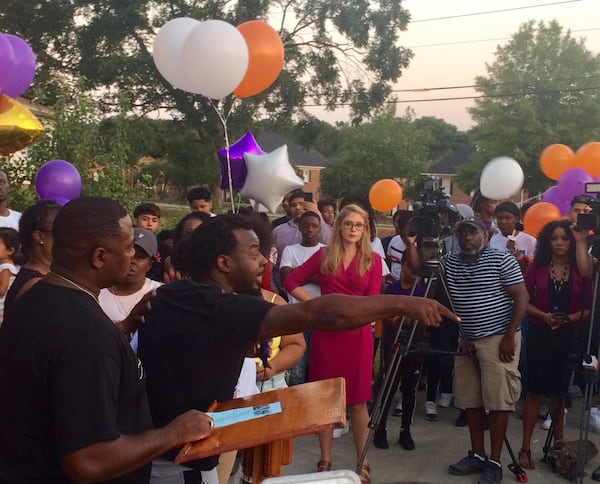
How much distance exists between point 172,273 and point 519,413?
3.36 metres

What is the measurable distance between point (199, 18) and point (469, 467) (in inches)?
759

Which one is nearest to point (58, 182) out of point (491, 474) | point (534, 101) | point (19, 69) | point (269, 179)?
point (19, 69)

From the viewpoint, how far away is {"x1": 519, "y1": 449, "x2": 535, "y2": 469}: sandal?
4113 mm

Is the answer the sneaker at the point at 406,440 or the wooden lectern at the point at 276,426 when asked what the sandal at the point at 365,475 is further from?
the wooden lectern at the point at 276,426

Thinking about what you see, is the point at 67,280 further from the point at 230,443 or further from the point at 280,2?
the point at 280,2

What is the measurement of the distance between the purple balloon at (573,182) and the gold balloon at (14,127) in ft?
18.9

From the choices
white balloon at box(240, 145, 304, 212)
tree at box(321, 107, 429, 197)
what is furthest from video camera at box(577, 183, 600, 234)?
tree at box(321, 107, 429, 197)

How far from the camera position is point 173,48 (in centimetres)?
558

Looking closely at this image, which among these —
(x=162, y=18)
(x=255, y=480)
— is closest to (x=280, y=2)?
(x=162, y=18)

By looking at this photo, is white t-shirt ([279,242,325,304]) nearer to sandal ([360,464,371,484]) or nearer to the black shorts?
sandal ([360,464,371,484])

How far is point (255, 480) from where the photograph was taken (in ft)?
6.11

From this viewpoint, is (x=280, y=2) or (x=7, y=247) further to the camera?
(x=280, y=2)

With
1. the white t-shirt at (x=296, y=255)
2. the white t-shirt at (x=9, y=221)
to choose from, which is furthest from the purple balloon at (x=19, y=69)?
the white t-shirt at (x=296, y=255)

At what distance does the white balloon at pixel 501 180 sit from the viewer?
7.43 m
